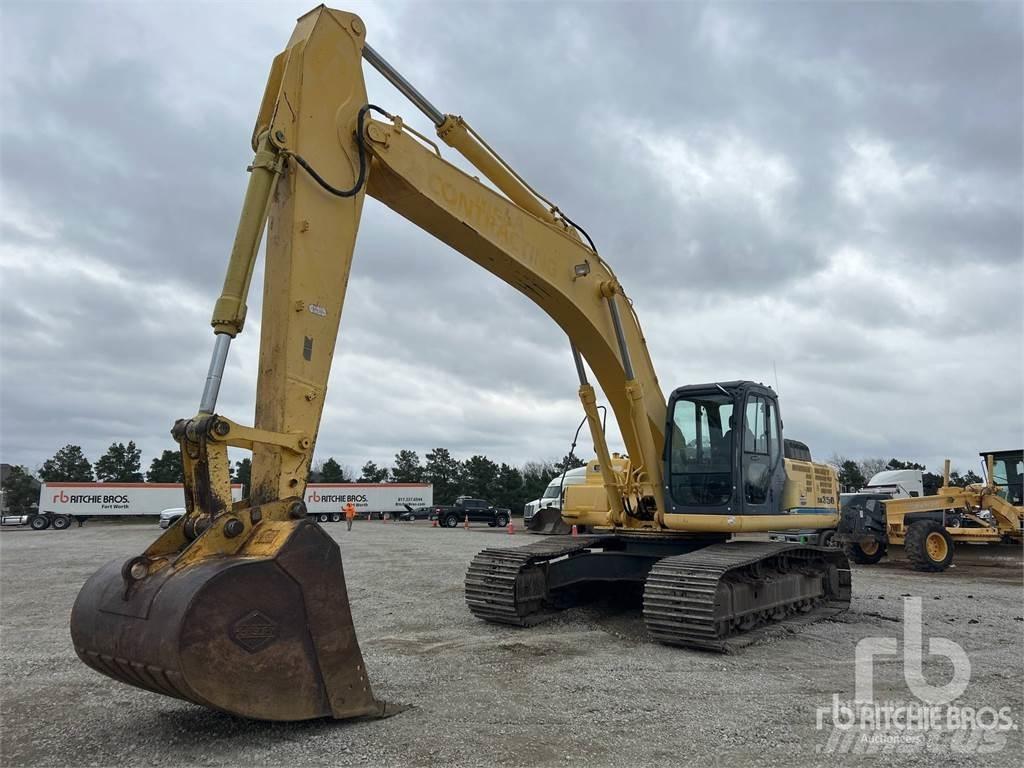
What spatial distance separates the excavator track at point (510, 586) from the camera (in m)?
8.67

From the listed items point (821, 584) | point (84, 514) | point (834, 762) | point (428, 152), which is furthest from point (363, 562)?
point (84, 514)

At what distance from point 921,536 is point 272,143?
1655 cm

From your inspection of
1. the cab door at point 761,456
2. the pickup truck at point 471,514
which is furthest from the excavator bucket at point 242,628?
the pickup truck at point 471,514

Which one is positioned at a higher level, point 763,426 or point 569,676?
Answer: point 763,426

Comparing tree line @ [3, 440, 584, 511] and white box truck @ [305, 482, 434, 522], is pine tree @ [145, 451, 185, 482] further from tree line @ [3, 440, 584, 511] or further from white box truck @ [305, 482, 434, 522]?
white box truck @ [305, 482, 434, 522]

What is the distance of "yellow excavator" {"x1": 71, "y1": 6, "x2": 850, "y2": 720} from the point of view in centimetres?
429

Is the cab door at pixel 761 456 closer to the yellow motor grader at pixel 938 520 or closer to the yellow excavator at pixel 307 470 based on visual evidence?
the yellow excavator at pixel 307 470

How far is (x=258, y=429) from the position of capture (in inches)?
196

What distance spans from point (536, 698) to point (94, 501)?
4344cm

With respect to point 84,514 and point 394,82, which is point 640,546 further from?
point 84,514

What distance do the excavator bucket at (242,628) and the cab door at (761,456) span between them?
5.55m

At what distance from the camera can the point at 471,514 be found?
42.5 meters

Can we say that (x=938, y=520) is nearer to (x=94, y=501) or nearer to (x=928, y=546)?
(x=928, y=546)

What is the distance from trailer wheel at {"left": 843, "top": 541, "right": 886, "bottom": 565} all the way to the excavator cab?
10620 millimetres
